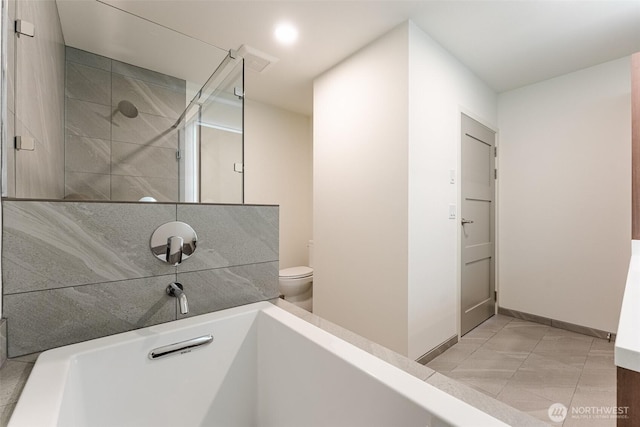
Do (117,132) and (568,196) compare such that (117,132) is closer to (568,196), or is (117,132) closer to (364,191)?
(364,191)

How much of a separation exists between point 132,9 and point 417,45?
1845 millimetres

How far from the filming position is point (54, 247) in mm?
760

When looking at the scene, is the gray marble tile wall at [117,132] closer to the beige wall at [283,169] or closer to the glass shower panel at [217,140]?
the glass shower panel at [217,140]

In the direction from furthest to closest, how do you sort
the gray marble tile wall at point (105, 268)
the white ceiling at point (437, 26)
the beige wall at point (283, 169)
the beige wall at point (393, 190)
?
1. the beige wall at point (283, 169)
2. the beige wall at point (393, 190)
3. the white ceiling at point (437, 26)
4. the gray marble tile wall at point (105, 268)

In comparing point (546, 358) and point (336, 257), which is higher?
point (336, 257)

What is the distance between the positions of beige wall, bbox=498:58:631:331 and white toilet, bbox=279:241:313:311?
200 centimetres

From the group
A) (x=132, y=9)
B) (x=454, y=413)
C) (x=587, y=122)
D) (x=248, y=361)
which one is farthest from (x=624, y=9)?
(x=132, y=9)

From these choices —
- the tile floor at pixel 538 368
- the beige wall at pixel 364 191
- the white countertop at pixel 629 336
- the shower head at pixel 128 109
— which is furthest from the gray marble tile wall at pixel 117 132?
the tile floor at pixel 538 368

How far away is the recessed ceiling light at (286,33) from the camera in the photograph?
6.01ft

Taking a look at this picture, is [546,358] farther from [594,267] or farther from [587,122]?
[587,122]

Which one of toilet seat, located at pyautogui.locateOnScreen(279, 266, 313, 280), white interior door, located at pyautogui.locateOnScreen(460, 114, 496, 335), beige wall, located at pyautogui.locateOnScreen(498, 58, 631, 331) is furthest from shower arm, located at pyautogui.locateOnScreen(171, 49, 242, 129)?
beige wall, located at pyautogui.locateOnScreen(498, 58, 631, 331)

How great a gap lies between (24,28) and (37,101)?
30 centimetres

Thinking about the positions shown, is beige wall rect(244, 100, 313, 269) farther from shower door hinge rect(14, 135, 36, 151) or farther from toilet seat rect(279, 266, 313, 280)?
shower door hinge rect(14, 135, 36, 151)

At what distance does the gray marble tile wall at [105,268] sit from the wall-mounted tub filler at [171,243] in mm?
21
